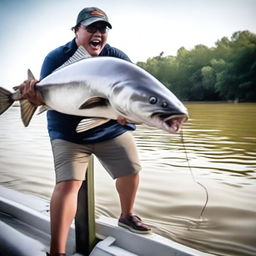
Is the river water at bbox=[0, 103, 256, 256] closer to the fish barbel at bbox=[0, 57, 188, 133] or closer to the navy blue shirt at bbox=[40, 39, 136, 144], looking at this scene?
the navy blue shirt at bbox=[40, 39, 136, 144]

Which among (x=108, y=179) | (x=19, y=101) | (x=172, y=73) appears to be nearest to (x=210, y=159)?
(x=172, y=73)

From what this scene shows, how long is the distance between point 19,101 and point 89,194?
0.56 meters

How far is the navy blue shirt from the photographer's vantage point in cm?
132

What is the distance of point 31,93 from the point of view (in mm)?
1215

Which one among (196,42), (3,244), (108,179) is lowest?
(3,244)

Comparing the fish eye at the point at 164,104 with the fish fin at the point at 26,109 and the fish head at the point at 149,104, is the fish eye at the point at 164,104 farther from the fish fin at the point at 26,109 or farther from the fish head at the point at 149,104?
the fish fin at the point at 26,109

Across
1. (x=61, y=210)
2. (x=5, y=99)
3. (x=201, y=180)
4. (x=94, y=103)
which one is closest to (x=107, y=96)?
(x=94, y=103)

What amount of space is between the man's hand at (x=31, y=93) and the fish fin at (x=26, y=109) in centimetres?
3

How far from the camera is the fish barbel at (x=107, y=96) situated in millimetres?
829

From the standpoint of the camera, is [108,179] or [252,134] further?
[108,179]

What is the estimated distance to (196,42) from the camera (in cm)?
138

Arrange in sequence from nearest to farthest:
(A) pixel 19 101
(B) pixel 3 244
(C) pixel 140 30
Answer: (A) pixel 19 101, (C) pixel 140 30, (B) pixel 3 244

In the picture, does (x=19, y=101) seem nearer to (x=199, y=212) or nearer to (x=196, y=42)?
(x=196, y=42)

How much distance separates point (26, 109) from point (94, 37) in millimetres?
396
